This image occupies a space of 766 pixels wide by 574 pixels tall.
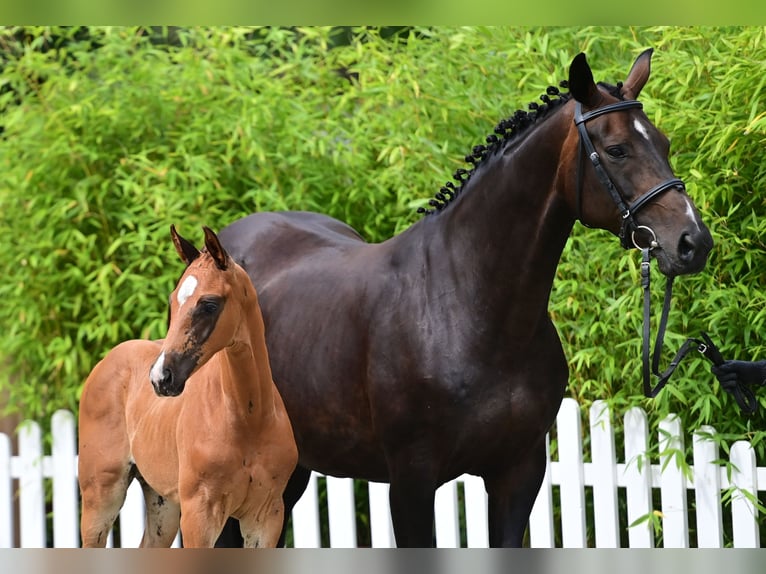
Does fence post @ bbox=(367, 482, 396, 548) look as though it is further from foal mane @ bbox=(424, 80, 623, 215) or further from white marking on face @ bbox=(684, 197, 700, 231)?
white marking on face @ bbox=(684, 197, 700, 231)

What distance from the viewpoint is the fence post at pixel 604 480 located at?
10.9ft

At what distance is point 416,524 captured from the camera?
6.94 ft

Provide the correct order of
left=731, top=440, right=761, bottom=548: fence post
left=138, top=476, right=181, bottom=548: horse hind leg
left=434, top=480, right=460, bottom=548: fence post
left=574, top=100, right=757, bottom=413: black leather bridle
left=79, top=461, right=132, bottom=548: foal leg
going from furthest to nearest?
left=434, top=480, right=460, bottom=548: fence post → left=731, top=440, right=761, bottom=548: fence post → left=138, top=476, right=181, bottom=548: horse hind leg → left=79, top=461, right=132, bottom=548: foal leg → left=574, top=100, right=757, bottom=413: black leather bridle

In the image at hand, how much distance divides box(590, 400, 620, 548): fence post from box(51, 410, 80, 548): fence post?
1.83 meters

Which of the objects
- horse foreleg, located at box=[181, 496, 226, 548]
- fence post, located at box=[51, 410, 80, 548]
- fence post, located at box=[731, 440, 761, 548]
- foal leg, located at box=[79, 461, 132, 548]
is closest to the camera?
horse foreleg, located at box=[181, 496, 226, 548]

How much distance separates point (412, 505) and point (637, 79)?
95 cm

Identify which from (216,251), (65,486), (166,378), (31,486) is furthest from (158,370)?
(31,486)

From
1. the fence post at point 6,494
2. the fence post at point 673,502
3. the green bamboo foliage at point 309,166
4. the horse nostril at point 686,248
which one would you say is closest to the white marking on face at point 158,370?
the horse nostril at point 686,248

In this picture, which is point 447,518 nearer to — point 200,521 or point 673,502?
point 673,502

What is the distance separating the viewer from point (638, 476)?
3.31 m

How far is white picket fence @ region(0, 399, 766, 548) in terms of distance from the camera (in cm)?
321

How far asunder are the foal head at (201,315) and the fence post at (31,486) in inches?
87.2

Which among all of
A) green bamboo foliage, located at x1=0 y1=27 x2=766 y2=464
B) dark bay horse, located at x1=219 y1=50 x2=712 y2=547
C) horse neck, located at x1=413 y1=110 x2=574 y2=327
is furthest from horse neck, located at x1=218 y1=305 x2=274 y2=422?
green bamboo foliage, located at x1=0 y1=27 x2=766 y2=464

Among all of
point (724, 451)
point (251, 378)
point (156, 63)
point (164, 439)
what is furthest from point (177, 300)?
point (156, 63)
